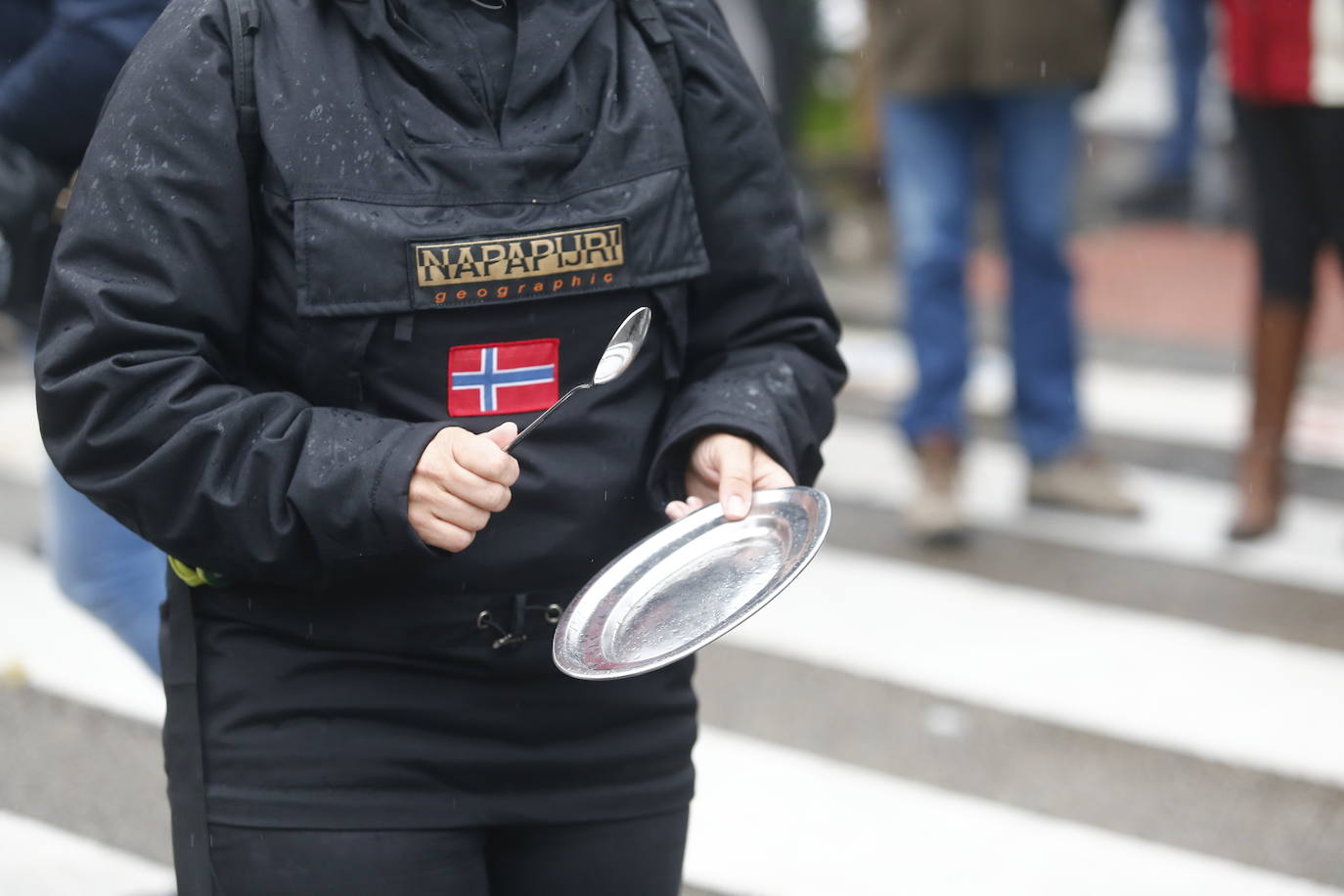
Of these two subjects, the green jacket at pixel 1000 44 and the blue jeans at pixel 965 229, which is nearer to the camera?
the green jacket at pixel 1000 44

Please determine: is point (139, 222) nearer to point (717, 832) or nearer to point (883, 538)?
point (717, 832)

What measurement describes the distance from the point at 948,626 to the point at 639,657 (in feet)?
9.18

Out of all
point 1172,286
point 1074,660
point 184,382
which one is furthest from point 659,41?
point 1172,286

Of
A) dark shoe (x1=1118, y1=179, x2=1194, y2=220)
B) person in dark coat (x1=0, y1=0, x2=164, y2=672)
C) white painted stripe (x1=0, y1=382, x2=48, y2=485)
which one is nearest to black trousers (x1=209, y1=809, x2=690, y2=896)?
person in dark coat (x1=0, y1=0, x2=164, y2=672)

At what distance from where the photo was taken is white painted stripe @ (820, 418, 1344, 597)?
4770 mm

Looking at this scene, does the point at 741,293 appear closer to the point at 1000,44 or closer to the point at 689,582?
the point at 689,582

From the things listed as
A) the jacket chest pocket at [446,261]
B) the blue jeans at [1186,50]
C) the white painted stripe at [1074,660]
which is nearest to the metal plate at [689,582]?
the jacket chest pocket at [446,261]

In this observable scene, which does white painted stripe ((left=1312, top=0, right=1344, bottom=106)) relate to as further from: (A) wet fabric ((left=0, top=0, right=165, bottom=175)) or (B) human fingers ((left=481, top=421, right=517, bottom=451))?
(B) human fingers ((left=481, top=421, right=517, bottom=451))

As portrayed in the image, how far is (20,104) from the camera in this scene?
2666 mm

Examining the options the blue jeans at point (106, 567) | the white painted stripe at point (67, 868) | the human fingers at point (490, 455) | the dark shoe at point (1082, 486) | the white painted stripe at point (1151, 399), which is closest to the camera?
the human fingers at point (490, 455)

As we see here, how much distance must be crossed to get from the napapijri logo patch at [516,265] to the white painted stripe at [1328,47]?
3.16m

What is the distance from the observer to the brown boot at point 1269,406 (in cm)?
477

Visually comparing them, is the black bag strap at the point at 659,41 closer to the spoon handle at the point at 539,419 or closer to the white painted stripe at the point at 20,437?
the spoon handle at the point at 539,419

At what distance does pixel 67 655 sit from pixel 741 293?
9.11 ft
